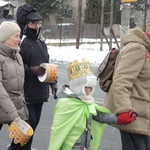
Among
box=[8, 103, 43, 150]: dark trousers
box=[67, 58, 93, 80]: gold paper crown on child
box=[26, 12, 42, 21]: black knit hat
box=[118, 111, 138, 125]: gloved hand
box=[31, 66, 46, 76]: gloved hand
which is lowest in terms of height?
box=[8, 103, 43, 150]: dark trousers

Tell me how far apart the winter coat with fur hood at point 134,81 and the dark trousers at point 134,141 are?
110 millimetres

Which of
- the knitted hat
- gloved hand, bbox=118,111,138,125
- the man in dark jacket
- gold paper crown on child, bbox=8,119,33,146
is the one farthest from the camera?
the man in dark jacket

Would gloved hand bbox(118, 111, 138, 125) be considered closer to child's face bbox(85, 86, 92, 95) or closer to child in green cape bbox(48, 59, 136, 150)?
child in green cape bbox(48, 59, 136, 150)

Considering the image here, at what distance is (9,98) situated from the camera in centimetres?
389

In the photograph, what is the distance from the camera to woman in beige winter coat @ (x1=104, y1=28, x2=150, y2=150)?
3645mm

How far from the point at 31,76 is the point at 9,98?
93 centimetres

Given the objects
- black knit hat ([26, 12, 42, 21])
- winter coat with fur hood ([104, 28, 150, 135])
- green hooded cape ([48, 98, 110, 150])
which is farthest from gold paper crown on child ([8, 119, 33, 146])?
black knit hat ([26, 12, 42, 21])

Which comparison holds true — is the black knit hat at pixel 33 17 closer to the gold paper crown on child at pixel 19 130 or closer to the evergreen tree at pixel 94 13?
the gold paper crown on child at pixel 19 130

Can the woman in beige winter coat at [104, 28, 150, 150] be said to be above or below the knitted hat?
below

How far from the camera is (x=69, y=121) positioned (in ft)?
12.4

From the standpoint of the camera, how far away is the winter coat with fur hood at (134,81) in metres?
3.64

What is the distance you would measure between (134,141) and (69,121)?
0.64 metres

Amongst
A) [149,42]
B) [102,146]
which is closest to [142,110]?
[149,42]

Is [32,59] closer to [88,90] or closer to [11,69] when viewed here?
[11,69]
